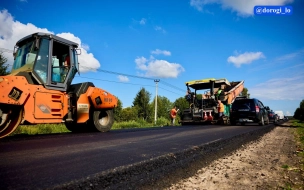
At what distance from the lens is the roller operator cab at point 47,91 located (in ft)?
16.4

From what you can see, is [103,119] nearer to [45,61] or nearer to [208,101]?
[45,61]

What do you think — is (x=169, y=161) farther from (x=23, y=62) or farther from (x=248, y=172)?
(x=23, y=62)

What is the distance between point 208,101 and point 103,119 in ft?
31.6

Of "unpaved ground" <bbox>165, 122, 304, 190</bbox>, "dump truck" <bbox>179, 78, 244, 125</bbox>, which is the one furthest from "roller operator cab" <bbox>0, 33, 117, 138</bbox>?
"dump truck" <bbox>179, 78, 244, 125</bbox>

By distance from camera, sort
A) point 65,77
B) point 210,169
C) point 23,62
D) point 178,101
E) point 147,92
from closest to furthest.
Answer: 1. point 210,169
2. point 23,62
3. point 65,77
4. point 147,92
5. point 178,101

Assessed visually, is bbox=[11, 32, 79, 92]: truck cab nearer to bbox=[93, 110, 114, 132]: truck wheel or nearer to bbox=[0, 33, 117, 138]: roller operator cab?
bbox=[0, 33, 117, 138]: roller operator cab

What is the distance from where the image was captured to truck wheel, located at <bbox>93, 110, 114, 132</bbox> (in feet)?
25.1

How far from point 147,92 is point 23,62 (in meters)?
68.2

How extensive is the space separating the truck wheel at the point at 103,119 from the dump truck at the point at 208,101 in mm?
8477

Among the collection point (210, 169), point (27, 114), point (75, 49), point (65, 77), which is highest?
point (75, 49)

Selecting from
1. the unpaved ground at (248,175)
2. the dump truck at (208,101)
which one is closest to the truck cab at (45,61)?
Answer: the unpaved ground at (248,175)

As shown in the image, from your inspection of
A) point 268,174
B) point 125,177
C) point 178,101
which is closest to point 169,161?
point 125,177

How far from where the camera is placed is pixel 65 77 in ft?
22.0

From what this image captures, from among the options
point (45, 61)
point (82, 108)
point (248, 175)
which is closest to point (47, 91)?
point (45, 61)
